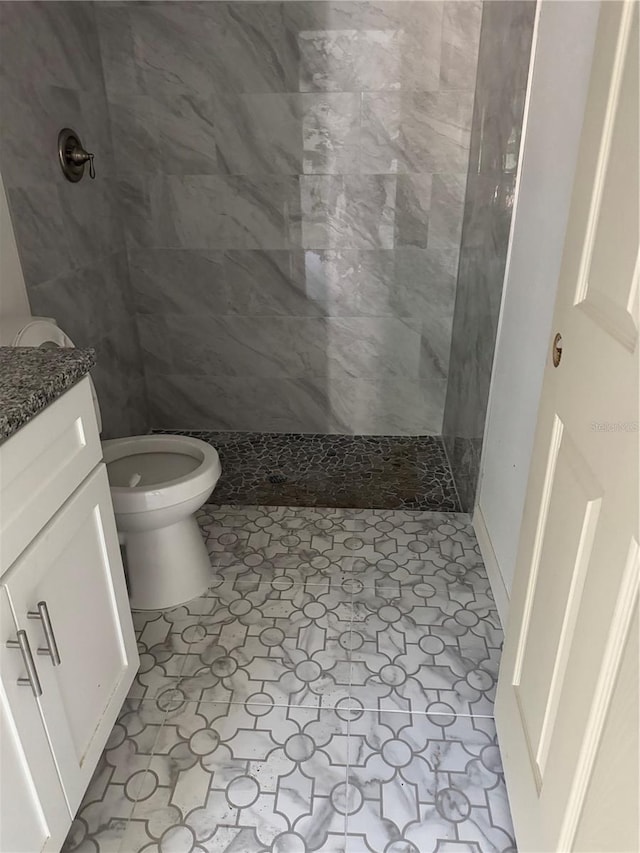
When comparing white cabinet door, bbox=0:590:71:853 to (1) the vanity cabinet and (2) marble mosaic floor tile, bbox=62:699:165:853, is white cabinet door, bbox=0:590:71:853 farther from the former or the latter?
(2) marble mosaic floor tile, bbox=62:699:165:853

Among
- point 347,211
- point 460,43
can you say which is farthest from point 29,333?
point 460,43

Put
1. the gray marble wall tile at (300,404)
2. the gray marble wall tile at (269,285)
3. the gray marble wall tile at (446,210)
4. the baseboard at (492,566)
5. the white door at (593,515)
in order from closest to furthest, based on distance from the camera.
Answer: the white door at (593,515) < the baseboard at (492,566) < the gray marble wall tile at (446,210) < the gray marble wall tile at (269,285) < the gray marble wall tile at (300,404)

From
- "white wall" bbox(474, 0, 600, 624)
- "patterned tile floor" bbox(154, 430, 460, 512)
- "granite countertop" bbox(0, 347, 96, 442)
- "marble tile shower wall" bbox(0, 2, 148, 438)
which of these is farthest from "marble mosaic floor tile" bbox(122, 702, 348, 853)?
"marble tile shower wall" bbox(0, 2, 148, 438)

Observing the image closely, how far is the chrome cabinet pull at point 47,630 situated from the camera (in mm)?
1026

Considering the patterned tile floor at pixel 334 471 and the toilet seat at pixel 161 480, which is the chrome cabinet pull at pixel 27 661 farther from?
the patterned tile floor at pixel 334 471

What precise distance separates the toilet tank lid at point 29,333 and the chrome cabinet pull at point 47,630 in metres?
0.58

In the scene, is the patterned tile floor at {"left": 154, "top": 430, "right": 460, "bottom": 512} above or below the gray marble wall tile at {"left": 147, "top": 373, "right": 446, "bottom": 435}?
below

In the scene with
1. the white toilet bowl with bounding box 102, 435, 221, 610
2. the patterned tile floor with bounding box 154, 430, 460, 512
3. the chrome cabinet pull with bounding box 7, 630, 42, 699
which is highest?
the chrome cabinet pull with bounding box 7, 630, 42, 699

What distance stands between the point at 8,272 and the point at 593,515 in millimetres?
1676

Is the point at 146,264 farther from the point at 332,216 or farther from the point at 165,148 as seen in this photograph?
the point at 332,216

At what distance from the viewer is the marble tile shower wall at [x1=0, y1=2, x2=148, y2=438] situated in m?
1.89

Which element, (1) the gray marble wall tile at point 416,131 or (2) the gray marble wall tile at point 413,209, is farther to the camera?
(2) the gray marble wall tile at point 413,209

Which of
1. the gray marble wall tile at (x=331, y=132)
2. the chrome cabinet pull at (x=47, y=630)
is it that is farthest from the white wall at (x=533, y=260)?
the chrome cabinet pull at (x=47, y=630)

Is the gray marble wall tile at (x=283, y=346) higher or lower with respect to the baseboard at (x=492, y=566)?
higher
